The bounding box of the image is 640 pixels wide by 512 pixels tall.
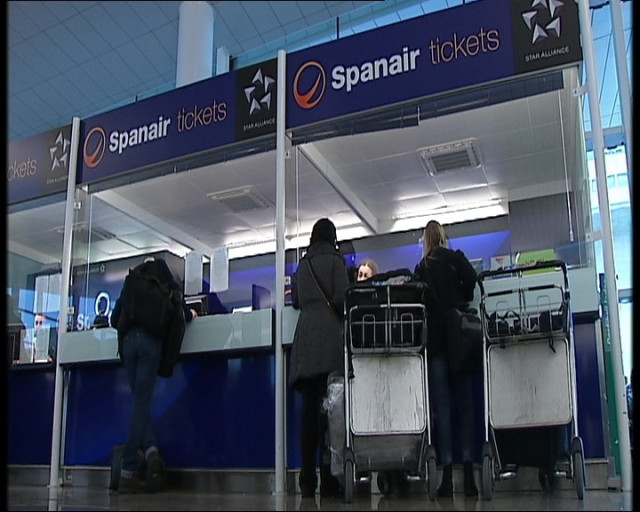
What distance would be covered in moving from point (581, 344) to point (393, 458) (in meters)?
1.20

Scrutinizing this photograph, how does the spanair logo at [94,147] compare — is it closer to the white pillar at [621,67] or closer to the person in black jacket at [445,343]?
the person in black jacket at [445,343]

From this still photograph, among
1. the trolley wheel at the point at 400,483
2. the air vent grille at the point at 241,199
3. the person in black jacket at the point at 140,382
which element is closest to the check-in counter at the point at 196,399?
the person in black jacket at the point at 140,382

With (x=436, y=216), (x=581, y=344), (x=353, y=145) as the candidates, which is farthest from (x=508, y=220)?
(x=581, y=344)

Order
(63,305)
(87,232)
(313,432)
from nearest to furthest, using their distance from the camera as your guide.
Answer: (313,432), (63,305), (87,232)

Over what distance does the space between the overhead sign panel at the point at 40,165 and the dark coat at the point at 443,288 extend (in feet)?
11.2

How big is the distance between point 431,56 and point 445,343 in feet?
5.93

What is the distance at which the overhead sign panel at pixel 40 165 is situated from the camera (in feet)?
18.5

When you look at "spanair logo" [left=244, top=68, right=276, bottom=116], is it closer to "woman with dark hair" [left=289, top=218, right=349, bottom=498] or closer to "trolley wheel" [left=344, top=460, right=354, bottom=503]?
"woman with dark hair" [left=289, top=218, right=349, bottom=498]

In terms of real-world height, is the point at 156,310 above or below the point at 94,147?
below

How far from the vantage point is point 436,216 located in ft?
21.1

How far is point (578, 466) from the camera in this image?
2.85 metres

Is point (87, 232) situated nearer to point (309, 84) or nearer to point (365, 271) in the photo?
point (309, 84)

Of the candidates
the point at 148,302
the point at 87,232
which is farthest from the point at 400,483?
the point at 87,232

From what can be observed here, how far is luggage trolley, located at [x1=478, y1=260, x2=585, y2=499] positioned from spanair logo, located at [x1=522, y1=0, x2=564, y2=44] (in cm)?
147
